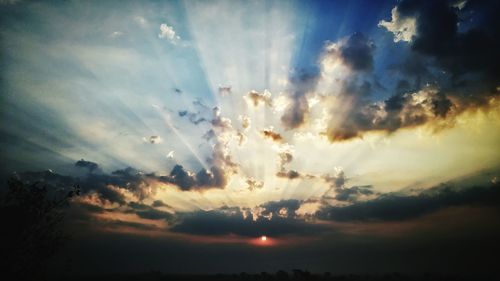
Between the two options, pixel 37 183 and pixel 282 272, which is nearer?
pixel 37 183

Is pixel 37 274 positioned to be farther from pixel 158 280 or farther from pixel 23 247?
pixel 158 280

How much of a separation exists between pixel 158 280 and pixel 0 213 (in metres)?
127

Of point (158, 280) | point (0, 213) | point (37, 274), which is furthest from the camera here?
point (158, 280)

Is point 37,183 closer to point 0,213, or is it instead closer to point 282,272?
point 0,213

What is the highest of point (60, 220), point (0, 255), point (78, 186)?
point (78, 186)

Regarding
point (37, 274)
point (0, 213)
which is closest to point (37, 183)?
point (0, 213)

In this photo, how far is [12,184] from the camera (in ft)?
79.8

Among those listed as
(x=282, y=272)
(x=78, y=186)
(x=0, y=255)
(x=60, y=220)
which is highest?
(x=78, y=186)

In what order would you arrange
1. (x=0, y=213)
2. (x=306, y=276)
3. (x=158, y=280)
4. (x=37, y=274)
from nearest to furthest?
(x=37, y=274) < (x=0, y=213) < (x=306, y=276) < (x=158, y=280)

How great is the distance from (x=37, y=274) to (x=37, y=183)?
26.6 ft

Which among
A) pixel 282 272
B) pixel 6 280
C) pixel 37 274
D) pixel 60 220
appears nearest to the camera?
pixel 6 280

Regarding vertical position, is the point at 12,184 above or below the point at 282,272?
above

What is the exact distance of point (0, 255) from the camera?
2081 cm

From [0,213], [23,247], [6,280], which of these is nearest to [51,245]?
[23,247]
